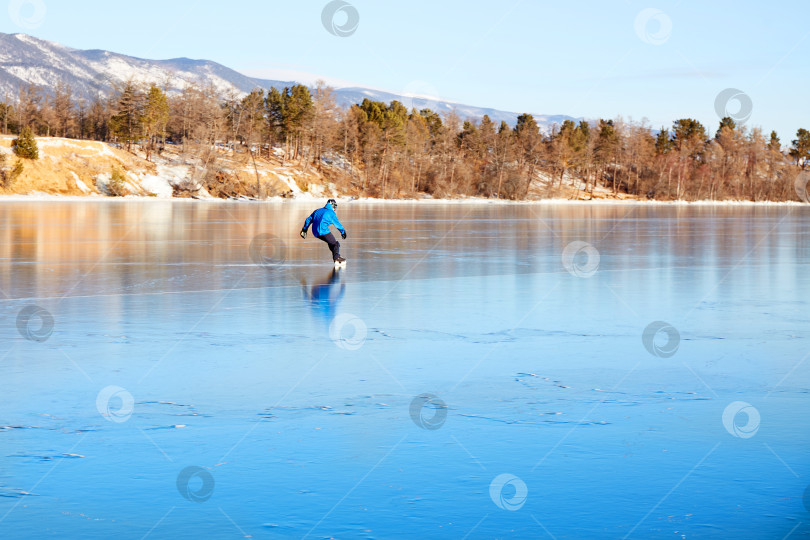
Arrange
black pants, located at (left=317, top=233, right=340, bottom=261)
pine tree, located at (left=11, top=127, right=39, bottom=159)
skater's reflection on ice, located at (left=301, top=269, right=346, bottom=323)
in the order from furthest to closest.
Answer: pine tree, located at (left=11, top=127, right=39, bottom=159)
black pants, located at (left=317, top=233, right=340, bottom=261)
skater's reflection on ice, located at (left=301, top=269, right=346, bottom=323)

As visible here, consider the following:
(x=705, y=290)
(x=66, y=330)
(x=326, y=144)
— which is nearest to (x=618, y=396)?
(x=66, y=330)

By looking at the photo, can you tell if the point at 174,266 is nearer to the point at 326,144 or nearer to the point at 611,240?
the point at 611,240

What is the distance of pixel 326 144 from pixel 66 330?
113 metres

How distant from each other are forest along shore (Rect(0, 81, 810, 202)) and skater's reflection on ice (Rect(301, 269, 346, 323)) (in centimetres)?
7425

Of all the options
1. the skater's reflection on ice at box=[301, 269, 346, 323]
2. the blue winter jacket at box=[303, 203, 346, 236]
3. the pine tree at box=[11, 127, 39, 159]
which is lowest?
the skater's reflection on ice at box=[301, 269, 346, 323]

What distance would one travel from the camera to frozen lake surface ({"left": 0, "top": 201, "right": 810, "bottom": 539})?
4691 millimetres

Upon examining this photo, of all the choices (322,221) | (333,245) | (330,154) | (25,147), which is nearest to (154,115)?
(25,147)

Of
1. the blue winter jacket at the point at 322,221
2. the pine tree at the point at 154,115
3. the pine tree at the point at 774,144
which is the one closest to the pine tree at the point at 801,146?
the pine tree at the point at 774,144

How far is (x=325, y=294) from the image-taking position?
14.0 metres

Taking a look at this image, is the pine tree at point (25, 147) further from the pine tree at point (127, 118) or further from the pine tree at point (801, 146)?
the pine tree at point (801, 146)

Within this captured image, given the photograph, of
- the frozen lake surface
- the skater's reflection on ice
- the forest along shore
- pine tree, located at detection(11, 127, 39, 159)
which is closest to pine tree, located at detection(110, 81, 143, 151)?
the forest along shore

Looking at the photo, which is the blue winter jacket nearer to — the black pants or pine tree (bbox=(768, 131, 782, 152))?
the black pants

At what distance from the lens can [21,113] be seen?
119 meters

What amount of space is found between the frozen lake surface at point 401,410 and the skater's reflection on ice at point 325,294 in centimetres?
9
